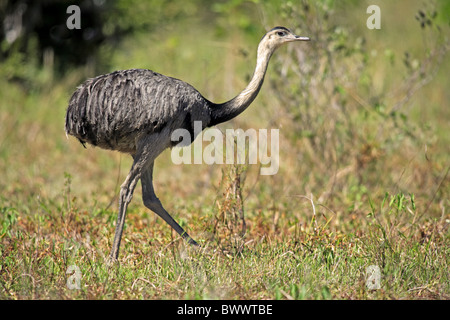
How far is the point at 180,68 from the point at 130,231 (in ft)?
21.2

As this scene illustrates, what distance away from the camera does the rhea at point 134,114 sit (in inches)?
172

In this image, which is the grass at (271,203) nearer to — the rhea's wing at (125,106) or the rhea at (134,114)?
the rhea at (134,114)

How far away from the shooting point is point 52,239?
4680mm

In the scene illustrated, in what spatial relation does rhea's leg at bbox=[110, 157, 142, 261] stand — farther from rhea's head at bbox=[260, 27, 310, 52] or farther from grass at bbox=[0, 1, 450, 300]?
rhea's head at bbox=[260, 27, 310, 52]

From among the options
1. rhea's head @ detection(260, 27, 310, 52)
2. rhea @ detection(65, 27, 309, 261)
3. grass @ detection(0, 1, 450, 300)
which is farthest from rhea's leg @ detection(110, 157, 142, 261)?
rhea's head @ detection(260, 27, 310, 52)

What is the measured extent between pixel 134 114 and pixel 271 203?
220 centimetres

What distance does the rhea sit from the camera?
172 inches

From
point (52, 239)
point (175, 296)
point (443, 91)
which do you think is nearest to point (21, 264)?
point (52, 239)

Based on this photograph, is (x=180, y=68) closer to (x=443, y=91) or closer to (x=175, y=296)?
(x=443, y=91)

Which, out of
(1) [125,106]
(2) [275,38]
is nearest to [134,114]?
(1) [125,106]

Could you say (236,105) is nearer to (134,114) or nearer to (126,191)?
(134,114)

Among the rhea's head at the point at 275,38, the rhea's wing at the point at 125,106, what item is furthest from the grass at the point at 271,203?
the rhea's head at the point at 275,38

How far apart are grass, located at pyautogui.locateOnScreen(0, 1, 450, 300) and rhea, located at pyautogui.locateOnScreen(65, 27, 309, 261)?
1.35 ft

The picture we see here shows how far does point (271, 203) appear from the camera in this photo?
614cm
